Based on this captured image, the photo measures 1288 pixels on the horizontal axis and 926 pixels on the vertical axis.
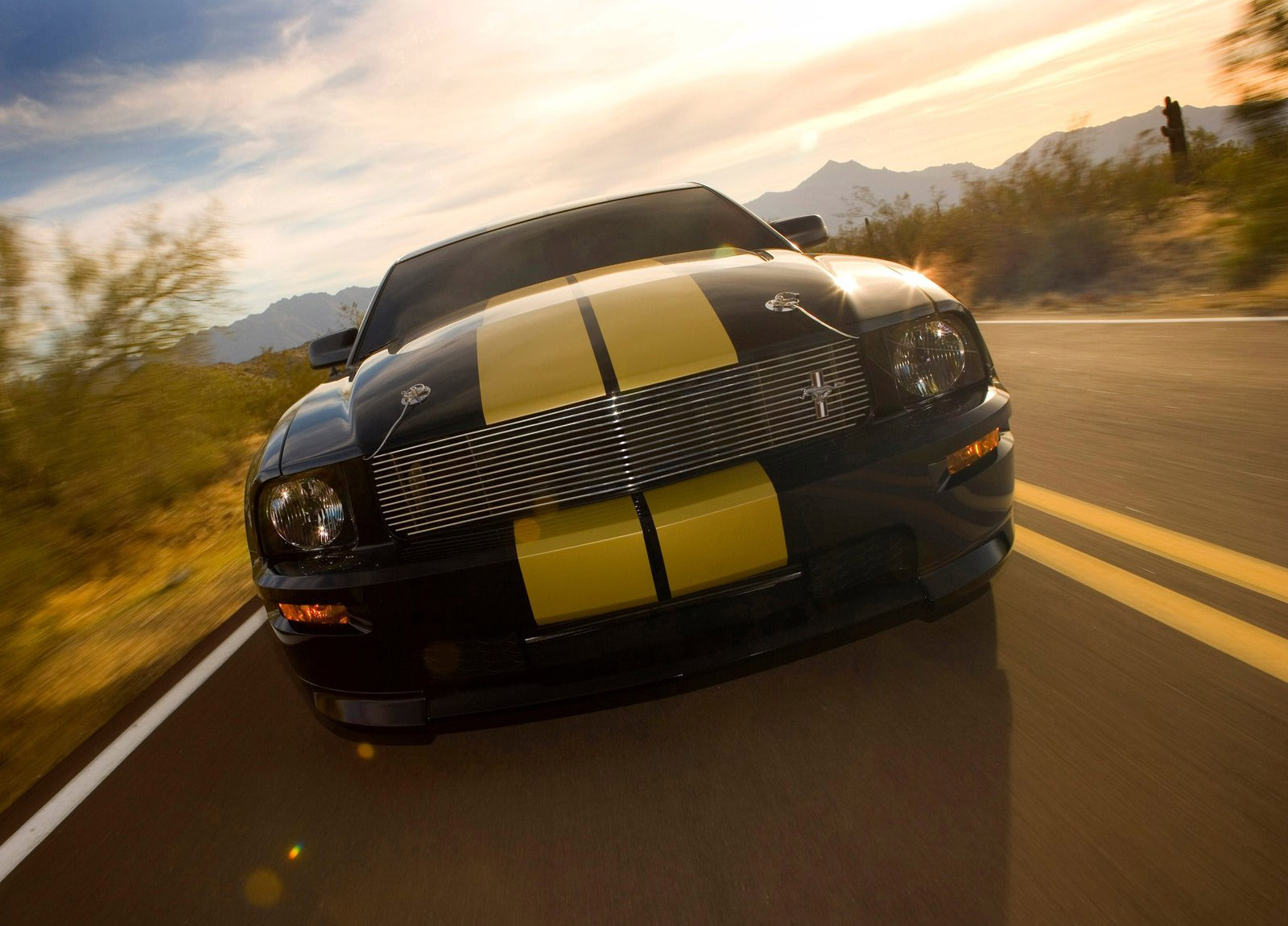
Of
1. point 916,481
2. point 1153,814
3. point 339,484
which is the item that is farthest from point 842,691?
point 339,484

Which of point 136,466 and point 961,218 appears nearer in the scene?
point 136,466

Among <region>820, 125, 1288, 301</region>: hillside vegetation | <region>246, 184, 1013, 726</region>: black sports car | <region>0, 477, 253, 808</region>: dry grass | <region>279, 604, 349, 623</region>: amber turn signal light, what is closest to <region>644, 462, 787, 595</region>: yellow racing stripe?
<region>246, 184, 1013, 726</region>: black sports car

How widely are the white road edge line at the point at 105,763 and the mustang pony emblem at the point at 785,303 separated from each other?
2346 mm

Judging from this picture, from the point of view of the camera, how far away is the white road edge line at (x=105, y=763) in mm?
2449

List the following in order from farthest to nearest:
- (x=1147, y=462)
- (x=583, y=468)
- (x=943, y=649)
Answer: (x=1147, y=462), (x=943, y=649), (x=583, y=468)

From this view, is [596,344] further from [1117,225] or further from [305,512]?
[1117,225]

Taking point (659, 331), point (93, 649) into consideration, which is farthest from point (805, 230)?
point (93, 649)

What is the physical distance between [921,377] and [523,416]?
970 millimetres

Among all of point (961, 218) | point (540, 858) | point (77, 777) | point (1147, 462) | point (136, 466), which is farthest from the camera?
point (961, 218)

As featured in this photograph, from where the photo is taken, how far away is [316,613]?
2.18 meters

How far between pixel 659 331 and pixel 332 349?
188 cm

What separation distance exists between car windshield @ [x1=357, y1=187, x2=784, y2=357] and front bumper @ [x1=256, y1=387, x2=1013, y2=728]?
1.37 meters

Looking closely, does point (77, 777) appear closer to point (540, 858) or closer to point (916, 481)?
point (540, 858)

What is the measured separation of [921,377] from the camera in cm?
228
